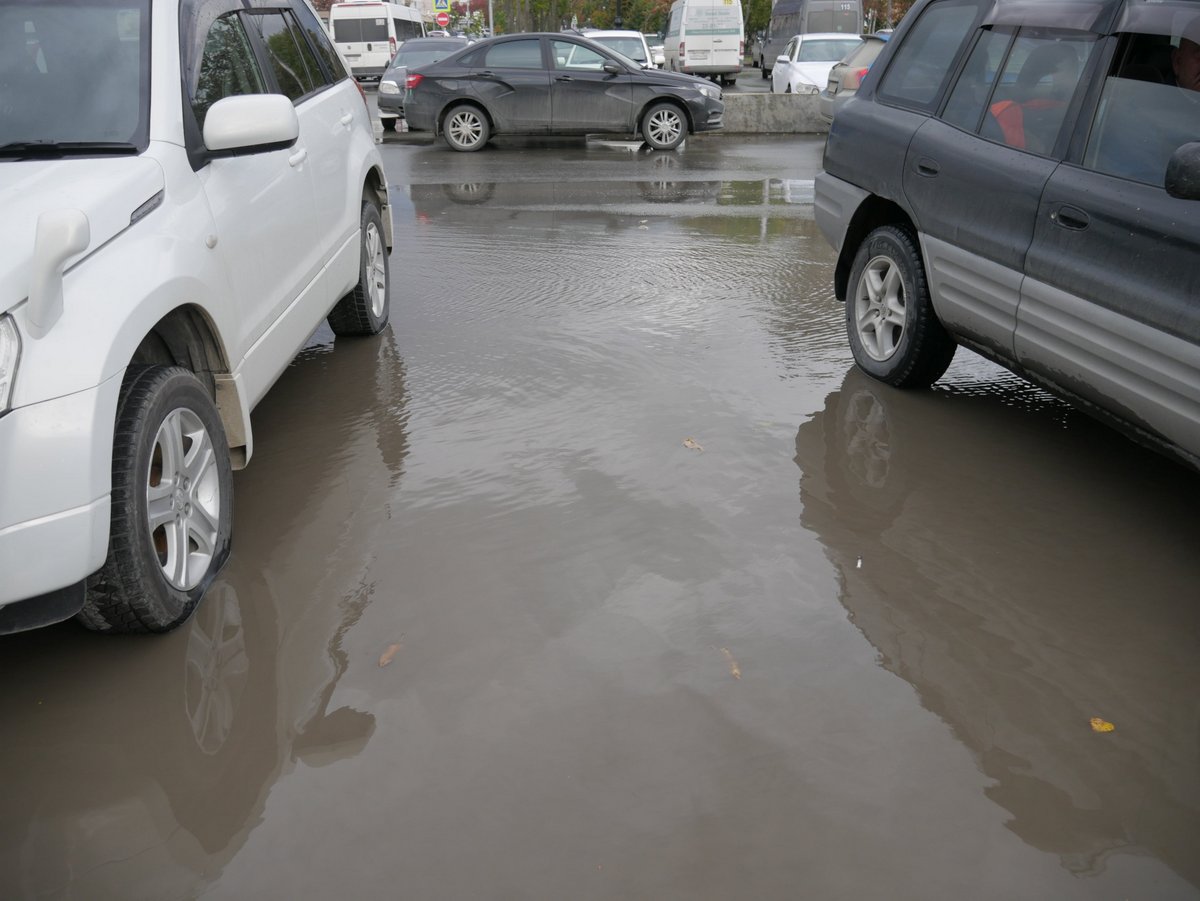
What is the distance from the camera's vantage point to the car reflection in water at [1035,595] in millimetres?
2723

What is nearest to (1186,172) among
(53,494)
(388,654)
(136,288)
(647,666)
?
(647,666)

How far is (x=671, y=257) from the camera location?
8.73m

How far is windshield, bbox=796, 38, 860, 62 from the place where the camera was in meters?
21.9

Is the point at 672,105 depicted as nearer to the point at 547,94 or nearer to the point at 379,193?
the point at 547,94

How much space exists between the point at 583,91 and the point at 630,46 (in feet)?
25.3

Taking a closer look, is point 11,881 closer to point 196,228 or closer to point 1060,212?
point 196,228

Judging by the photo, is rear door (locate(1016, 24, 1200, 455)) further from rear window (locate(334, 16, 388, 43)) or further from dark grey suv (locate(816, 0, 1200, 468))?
rear window (locate(334, 16, 388, 43))

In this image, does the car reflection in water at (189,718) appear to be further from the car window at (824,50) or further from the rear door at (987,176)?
the car window at (824,50)

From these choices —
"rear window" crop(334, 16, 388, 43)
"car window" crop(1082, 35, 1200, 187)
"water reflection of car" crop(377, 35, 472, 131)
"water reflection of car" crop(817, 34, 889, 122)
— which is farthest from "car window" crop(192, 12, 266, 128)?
"rear window" crop(334, 16, 388, 43)

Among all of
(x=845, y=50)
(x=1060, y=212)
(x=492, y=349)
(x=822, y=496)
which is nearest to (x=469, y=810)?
(x=822, y=496)

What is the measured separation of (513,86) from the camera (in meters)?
16.2

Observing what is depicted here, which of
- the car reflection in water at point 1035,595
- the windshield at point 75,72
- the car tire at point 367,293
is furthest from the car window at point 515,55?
the windshield at point 75,72

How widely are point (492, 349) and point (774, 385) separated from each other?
5.14 feet

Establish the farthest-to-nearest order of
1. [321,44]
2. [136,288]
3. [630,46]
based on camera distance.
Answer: [630,46] → [321,44] → [136,288]
